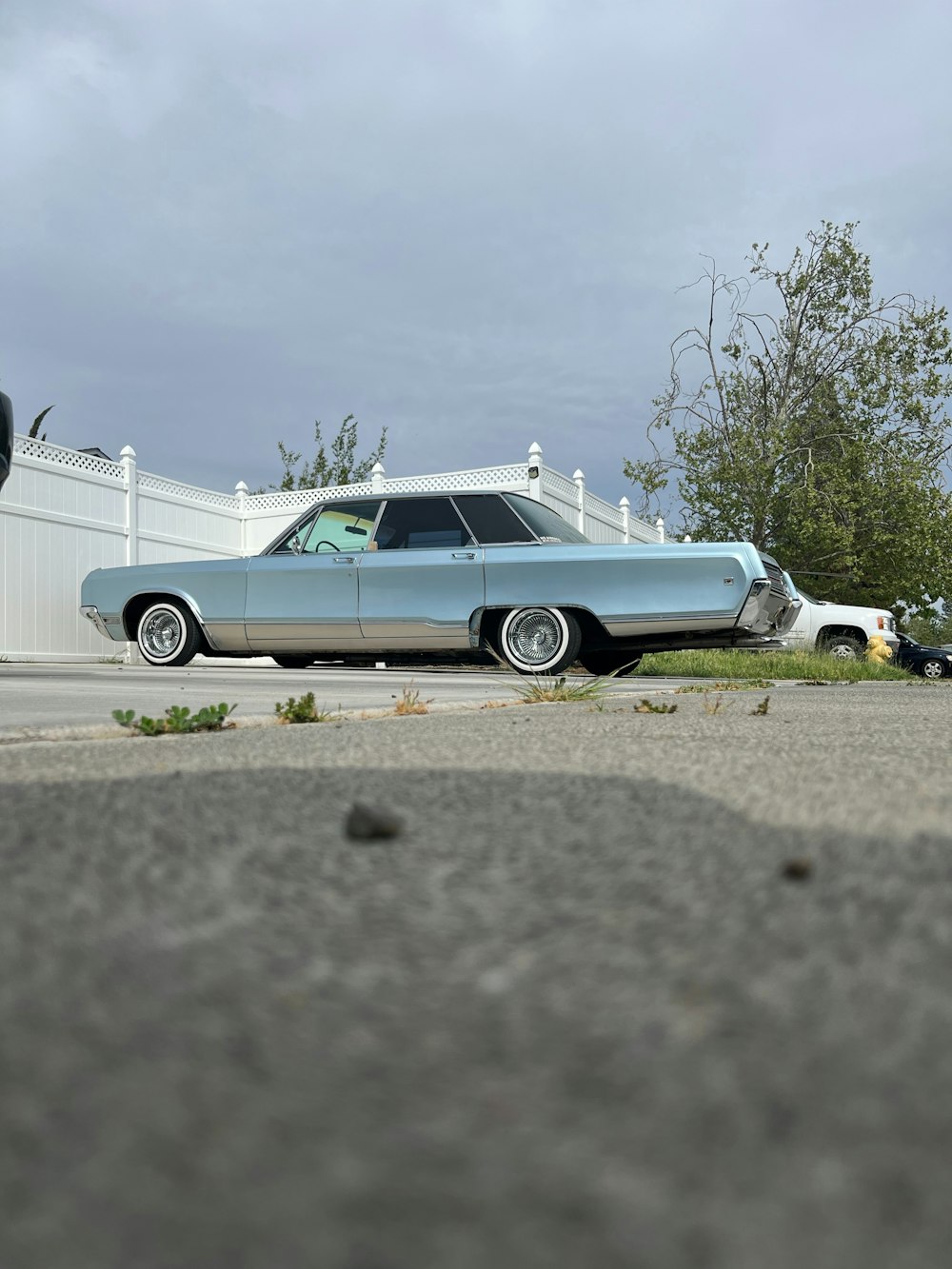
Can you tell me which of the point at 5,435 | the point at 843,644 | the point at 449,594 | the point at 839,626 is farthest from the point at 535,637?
the point at 839,626

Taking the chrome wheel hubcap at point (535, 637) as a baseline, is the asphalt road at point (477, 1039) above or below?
below

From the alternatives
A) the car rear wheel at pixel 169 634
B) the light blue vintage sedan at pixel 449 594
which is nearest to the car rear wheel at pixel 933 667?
the light blue vintage sedan at pixel 449 594

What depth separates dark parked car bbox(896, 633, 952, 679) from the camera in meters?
17.7

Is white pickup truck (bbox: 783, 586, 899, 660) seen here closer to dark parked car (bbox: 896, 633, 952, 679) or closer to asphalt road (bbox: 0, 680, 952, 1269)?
dark parked car (bbox: 896, 633, 952, 679)

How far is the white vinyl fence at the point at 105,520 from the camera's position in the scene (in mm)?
12609

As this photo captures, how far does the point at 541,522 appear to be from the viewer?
741 cm

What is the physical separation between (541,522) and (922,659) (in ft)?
42.1

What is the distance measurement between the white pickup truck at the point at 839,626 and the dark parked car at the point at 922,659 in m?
3.60

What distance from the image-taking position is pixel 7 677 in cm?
482

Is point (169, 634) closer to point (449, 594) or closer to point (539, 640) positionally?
point (449, 594)

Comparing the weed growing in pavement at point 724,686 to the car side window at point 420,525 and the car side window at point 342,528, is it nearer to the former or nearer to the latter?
the car side window at point 420,525

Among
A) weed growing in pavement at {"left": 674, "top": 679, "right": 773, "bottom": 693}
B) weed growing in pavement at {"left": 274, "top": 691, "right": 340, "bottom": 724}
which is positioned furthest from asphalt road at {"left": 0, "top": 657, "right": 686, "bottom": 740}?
weed growing in pavement at {"left": 674, "top": 679, "right": 773, "bottom": 693}

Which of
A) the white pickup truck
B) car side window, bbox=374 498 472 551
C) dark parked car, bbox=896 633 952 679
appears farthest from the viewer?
dark parked car, bbox=896 633 952 679

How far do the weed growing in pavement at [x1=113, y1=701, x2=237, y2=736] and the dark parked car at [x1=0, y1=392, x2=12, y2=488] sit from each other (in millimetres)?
1442
